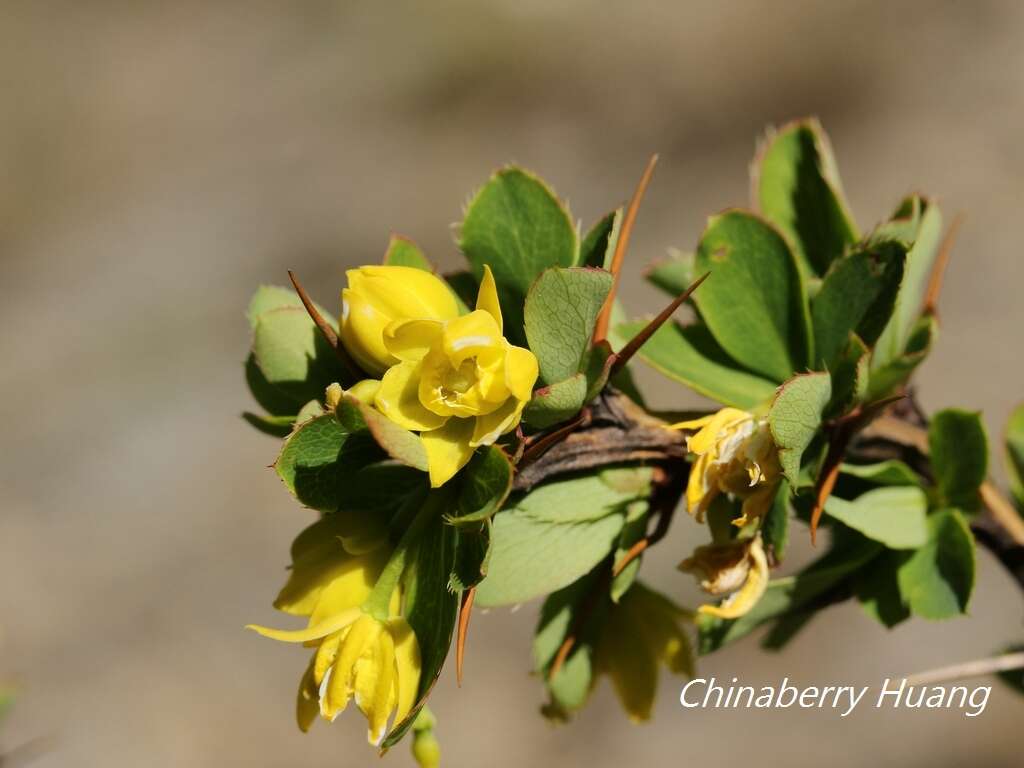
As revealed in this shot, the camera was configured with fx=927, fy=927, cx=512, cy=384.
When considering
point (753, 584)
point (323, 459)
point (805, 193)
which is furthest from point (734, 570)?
point (805, 193)

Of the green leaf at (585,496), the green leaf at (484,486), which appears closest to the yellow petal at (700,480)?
the green leaf at (585,496)

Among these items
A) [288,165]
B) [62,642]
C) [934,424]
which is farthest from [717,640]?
[288,165]

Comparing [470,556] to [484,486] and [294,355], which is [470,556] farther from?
[294,355]

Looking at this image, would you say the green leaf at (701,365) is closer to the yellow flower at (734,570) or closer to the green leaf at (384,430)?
A: the yellow flower at (734,570)

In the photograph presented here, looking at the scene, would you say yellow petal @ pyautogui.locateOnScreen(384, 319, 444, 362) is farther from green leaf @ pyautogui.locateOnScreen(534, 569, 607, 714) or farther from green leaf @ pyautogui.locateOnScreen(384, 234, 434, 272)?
green leaf @ pyautogui.locateOnScreen(534, 569, 607, 714)

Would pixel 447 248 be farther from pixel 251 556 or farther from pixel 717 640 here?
pixel 717 640

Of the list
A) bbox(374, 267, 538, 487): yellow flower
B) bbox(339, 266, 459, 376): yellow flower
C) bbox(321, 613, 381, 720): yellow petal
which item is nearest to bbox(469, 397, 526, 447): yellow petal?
bbox(374, 267, 538, 487): yellow flower

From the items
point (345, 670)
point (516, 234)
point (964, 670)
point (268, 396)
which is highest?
point (516, 234)
